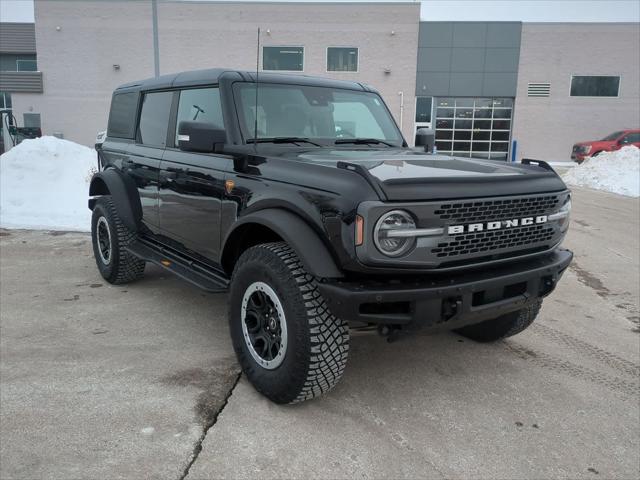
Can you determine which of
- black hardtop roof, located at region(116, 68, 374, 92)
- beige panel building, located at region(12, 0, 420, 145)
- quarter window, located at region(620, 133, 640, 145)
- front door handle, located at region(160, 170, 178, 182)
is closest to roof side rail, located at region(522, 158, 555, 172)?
black hardtop roof, located at region(116, 68, 374, 92)

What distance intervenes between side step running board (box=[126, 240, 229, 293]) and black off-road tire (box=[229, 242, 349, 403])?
631 mm

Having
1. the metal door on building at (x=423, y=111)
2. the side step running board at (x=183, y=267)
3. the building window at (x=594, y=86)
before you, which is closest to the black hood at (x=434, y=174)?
the side step running board at (x=183, y=267)

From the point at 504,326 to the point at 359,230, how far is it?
1.95m

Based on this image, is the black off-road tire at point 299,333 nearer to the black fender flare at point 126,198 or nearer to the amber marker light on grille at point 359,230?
the amber marker light on grille at point 359,230

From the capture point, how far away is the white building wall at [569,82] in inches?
1150

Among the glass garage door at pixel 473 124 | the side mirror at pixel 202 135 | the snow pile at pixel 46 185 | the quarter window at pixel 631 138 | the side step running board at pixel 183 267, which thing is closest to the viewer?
the side mirror at pixel 202 135

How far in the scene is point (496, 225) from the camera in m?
2.97

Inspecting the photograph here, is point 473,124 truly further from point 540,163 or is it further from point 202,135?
point 202,135

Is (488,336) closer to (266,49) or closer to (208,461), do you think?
(208,461)

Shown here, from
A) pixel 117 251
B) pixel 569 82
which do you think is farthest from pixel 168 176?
pixel 569 82

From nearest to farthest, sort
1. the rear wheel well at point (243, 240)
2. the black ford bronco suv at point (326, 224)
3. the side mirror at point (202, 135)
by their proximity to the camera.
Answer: the black ford bronco suv at point (326, 224) < the rear wheel well at point (243, 240) < the side mirror at point (202, 135)

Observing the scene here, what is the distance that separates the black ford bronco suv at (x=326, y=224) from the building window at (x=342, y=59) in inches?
1055

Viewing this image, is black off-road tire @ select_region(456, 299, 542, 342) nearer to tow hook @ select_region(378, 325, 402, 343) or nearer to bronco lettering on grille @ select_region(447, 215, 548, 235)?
bronco lettering on grille @ select_region(447, 215, 548, 235)

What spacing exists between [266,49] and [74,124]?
11785mm
